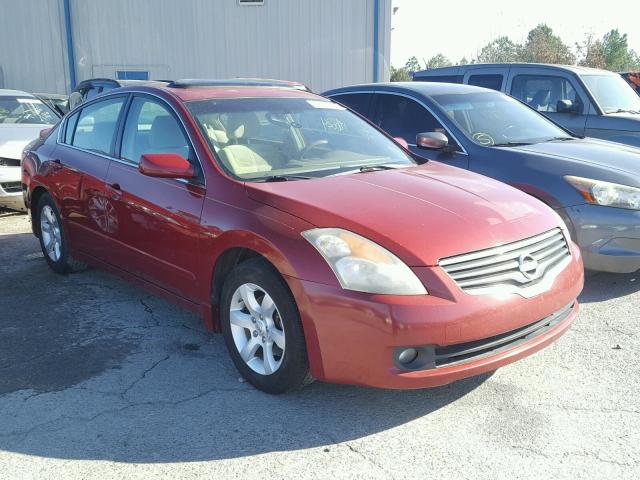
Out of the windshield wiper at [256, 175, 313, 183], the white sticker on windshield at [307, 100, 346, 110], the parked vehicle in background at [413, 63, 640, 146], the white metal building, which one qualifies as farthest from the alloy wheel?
the white metal building

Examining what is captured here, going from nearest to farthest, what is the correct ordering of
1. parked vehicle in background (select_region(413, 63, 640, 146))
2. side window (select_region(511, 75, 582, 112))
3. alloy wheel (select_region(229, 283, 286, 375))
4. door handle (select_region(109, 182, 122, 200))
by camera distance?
alloy wheel (select_region(229, 283, 286, 375))
door handle (select_region(109, 182, 122, 200))
parked vehicle in background (select_region(413, 63, 640, 146))
side window (select_region(511, 75, 582, 112))

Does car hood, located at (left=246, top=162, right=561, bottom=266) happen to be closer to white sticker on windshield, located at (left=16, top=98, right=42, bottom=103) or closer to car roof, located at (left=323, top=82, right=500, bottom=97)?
car roof, located at (left=323, top=82, right=500, bottom=97)

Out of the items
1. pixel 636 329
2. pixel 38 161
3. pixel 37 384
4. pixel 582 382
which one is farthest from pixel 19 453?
pixel 636 329

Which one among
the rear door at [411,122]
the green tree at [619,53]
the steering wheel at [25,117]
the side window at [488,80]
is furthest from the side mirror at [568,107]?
the green tree at [619,53]

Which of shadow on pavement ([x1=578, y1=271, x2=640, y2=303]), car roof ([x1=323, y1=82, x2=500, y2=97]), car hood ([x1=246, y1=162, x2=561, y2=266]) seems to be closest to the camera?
car hood ([x1=246, y1=162, x2=561, y2=266])

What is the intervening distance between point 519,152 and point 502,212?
2138mm

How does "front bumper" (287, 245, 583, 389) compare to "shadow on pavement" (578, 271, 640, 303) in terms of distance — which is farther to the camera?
"shadow on pavement" (578, 271, 640, 303)

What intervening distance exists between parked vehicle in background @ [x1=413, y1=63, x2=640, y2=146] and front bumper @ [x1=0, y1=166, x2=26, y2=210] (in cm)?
612

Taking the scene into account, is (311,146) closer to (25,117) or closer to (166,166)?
(166,166)

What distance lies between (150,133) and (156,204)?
0.64 meters

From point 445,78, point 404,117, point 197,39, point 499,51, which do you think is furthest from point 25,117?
point 499,51

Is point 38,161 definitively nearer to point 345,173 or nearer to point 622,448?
point 345,173

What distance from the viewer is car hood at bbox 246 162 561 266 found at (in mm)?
3031

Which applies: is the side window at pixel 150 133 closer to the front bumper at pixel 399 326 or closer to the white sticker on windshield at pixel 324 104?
the white sticker on windshield at pixel 324 104
